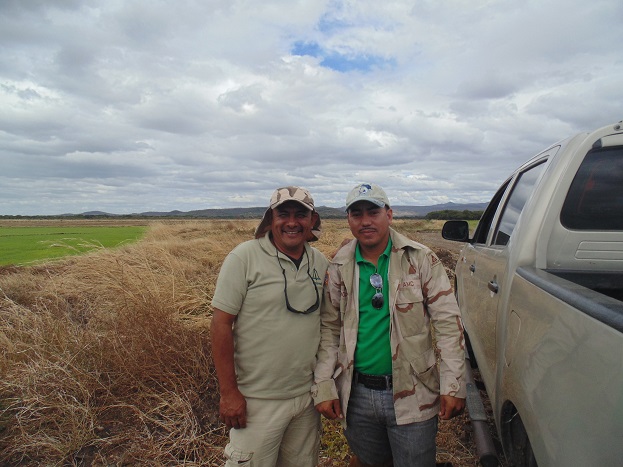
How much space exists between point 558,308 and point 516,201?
1781mm

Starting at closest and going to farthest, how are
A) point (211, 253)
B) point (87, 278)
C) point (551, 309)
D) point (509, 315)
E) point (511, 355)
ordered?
point (551, 309) → point (511, 355) → point (509, 315) → point (87, 278) → point (211, 253)

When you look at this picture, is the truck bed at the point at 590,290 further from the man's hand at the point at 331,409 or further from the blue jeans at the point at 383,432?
the man's hand at the point at 331,409

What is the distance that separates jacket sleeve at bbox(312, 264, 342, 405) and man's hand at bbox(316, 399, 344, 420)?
20mm

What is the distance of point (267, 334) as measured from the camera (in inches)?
84.1

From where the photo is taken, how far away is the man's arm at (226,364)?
2.07 metres

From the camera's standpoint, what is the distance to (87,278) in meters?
6.41

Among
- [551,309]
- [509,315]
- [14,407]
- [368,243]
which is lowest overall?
[14,407]

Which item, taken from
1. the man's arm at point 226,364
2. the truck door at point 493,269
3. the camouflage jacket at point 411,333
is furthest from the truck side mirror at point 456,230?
the man's arm at point 226,364

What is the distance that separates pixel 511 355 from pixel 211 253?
11269 millimetres

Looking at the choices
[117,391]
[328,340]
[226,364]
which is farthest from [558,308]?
[117,391]

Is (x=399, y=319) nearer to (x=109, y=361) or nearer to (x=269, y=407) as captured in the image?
(x=269, y=407)

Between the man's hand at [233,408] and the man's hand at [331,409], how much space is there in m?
0.41

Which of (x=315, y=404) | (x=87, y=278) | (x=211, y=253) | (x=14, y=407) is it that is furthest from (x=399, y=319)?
(x=211, y=253)

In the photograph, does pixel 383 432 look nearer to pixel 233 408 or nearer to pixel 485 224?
pixel 233 408
